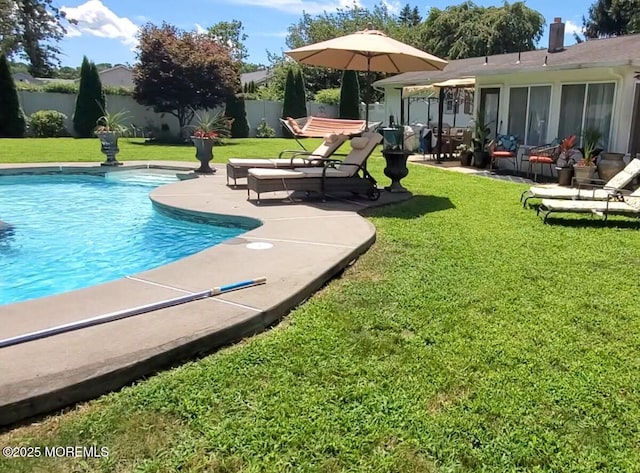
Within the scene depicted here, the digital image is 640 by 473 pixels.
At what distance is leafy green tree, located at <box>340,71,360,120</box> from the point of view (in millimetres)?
28641

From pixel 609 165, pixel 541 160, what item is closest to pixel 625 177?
pixel 609 165

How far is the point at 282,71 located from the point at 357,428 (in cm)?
3673

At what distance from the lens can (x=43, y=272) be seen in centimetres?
596

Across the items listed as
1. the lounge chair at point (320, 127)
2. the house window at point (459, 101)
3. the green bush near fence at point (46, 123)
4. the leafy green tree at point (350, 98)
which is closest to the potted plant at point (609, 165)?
the lounge chair at point (320, 127)

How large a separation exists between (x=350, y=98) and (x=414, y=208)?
71.0ft

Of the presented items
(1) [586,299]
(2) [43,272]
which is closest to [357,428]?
(1) [586,299]

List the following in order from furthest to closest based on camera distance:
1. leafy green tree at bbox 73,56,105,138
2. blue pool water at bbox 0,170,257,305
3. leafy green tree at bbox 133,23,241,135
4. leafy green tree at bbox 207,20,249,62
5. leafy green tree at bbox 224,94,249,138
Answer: leafy green tree at bbox 207,20,249,62, leafy green tree at bbox 224,94,249,138, leafy green tree at bbox 73,56,105,138, leafy green tree at bbox 133,23,241,135, blue pool water at bbox 0,170,257,305

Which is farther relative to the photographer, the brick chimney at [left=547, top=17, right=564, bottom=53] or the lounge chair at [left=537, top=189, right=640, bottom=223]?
the brick chimney at [left=547, top=17, right=564, bottom=53]

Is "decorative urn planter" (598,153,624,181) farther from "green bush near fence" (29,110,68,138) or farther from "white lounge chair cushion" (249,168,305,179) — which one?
"green bush near fence" (29,110,68,138)

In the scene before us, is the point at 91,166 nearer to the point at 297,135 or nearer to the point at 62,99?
the point at 297,135

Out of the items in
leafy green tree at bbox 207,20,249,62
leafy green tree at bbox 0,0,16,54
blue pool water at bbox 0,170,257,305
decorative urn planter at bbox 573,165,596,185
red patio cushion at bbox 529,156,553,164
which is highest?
leafy green tree at bbox 207,20,249,62

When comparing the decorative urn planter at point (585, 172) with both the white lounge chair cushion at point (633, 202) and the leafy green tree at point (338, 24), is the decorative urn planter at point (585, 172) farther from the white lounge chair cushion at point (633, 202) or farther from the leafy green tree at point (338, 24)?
the leafy green tree at point (338, 24)

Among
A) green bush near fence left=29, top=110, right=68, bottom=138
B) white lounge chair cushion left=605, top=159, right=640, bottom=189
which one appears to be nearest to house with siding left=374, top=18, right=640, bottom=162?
white lounge chair cushion left=605, top=159, right=640, bottom=189

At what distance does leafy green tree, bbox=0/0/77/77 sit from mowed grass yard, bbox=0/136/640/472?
4378 cm
